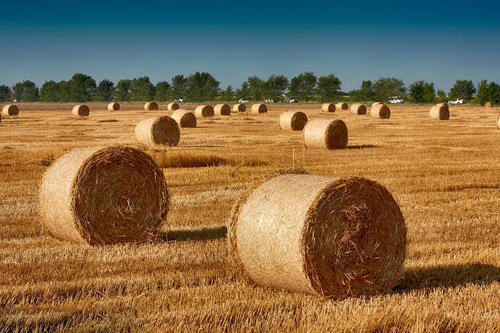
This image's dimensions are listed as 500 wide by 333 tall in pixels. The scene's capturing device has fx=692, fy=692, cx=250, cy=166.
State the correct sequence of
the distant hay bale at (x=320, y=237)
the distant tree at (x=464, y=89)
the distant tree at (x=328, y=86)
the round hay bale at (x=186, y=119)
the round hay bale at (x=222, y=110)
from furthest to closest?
the distant tree at (x=464, y=89), the distant tree at (x=328, y=86), the round hay bale at (x=222, y=110), the round hay bale at (x=186, y=119), the distant hay bale at (x=320, y=237)

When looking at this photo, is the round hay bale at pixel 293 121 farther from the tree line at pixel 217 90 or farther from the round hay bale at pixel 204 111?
the tree line at pixel 217 90

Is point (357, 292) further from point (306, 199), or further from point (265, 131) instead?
point (265, 131)

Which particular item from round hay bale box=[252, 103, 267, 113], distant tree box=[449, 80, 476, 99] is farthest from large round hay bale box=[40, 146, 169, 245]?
distant tree box=[449, 80, 476, 99]

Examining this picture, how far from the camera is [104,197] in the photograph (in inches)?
371

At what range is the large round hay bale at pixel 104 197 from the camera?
911cm

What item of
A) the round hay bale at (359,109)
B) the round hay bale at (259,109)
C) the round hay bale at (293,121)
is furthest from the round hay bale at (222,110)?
the round hay bale at (293,121)

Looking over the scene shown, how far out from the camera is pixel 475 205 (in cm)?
1204

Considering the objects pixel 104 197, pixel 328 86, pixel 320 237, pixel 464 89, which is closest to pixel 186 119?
pixel 104 197

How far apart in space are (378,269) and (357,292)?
0.34 m

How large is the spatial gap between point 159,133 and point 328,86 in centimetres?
9054

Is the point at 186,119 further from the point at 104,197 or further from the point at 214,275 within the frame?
the point at 214,275

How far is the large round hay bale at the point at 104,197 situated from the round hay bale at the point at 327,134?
12.9m

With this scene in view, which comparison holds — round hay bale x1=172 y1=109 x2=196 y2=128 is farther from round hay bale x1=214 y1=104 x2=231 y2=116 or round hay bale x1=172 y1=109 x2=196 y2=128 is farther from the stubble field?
the stubble field

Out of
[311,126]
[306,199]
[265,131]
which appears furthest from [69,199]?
[265,131]
